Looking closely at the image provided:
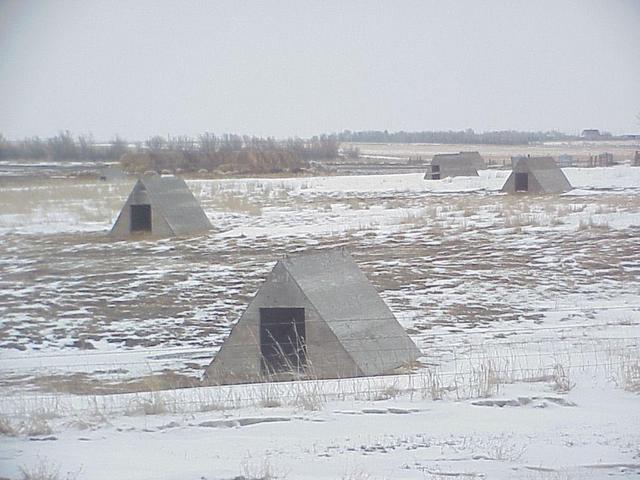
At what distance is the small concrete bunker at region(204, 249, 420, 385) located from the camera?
370 inches

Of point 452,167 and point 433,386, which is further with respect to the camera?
point 452,167

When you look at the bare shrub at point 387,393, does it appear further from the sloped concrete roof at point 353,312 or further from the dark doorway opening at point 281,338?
the dark doorway opening at point 281,338

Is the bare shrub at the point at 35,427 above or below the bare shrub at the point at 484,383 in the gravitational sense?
above

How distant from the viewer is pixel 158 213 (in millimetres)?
26500

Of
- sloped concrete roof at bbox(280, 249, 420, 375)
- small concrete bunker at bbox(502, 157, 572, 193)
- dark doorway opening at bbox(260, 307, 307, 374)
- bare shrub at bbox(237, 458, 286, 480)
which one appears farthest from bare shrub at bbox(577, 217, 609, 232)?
bare shrub at bbox(237, 458, 286, 480)

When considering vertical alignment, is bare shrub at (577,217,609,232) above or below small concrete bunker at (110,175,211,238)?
below

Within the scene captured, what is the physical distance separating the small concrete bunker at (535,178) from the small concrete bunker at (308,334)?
93.7ft

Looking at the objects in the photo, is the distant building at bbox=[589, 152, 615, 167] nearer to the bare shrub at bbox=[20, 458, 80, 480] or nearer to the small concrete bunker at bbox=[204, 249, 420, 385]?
the small concrete bunker at bbox=[204, 249, 420, 385]

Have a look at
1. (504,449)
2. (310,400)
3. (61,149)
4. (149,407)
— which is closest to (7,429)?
(149,407)

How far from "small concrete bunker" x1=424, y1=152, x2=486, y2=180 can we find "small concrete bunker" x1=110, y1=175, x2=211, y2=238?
2456 cm

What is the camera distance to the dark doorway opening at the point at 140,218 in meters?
27.1

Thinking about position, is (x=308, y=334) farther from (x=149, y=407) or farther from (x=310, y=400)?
(x=149, y=407)

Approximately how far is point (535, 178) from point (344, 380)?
1211 inches

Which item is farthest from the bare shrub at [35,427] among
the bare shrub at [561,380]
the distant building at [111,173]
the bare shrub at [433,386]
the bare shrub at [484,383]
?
the distant building at [111,173]
